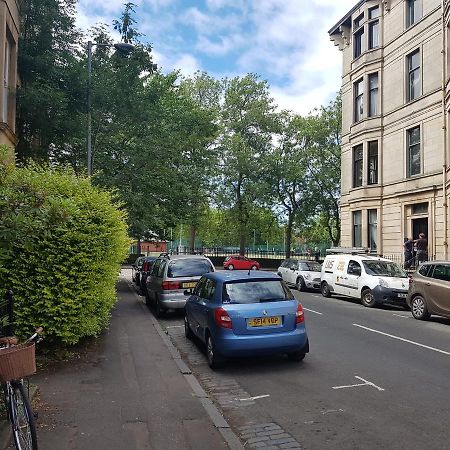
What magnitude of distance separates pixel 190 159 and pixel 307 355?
1902 cm

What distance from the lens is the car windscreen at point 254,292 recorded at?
25.8 ft

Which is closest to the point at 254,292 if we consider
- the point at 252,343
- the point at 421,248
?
the point at 252,343

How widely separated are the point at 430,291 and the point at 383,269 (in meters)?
4.45

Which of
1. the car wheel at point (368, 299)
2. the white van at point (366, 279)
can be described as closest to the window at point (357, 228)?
the white van at point (366, 279)

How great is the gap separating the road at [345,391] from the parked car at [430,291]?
5.34 feet

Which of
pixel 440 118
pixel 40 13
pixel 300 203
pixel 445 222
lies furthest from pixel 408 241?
pixel 300 203

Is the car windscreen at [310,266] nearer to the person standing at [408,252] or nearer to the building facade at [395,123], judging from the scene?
the person standing at [408,252]

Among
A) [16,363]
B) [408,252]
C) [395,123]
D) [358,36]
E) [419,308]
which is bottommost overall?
[419,308]

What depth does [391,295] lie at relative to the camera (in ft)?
52.1

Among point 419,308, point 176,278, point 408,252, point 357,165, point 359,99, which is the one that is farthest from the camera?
point 357,165

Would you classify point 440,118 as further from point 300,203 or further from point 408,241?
point 300,203

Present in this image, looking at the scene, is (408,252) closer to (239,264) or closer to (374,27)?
(374,27)

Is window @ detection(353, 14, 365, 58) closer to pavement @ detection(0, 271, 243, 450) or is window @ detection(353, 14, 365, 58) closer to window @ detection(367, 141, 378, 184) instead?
window @ detection(367, 141, 378, 184)

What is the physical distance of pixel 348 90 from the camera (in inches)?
1212
